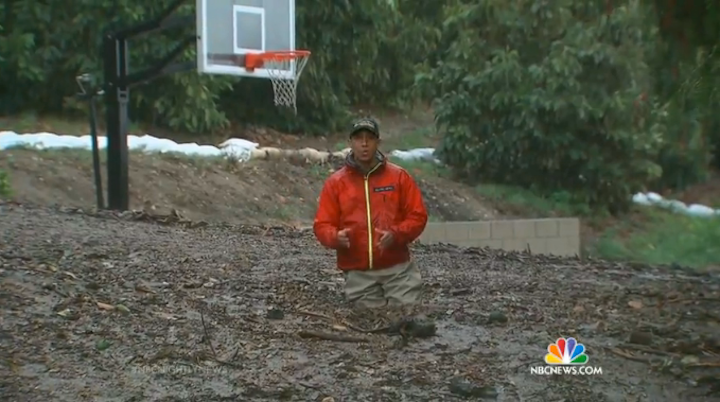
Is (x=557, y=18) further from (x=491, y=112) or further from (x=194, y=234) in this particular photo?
(x=194, y=234)

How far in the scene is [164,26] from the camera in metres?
14.3

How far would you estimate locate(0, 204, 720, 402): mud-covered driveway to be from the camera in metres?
5.09

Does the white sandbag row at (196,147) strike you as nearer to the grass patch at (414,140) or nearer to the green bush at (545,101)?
the grass patch at (414,140)

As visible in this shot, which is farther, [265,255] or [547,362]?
[265,255]

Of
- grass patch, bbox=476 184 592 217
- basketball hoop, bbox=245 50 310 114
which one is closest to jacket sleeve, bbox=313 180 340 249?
basketball hoop, bbox=245 50 310 114

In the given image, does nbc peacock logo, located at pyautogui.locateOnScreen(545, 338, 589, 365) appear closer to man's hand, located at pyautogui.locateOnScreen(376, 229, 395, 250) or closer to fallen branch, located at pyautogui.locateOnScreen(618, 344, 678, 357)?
fallen branch, located at pyautogui.locateOnScreen(618, 344, 678, 357)

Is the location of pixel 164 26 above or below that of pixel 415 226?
above

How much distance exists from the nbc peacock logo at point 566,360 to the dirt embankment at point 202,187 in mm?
10512

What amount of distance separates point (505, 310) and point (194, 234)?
16.2 feet

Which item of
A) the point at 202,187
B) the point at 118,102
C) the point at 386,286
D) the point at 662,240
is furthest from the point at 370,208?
the point at 662,240

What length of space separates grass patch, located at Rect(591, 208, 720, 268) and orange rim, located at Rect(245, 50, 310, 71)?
687 centimetres

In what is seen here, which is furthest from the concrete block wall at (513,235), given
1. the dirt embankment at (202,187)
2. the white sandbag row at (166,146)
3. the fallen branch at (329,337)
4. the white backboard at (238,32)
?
the fallen branch at (329,337)

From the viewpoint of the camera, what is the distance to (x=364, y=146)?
6.27 m

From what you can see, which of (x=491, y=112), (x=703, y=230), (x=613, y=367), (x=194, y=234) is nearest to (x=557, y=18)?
(x=491, y=112)
